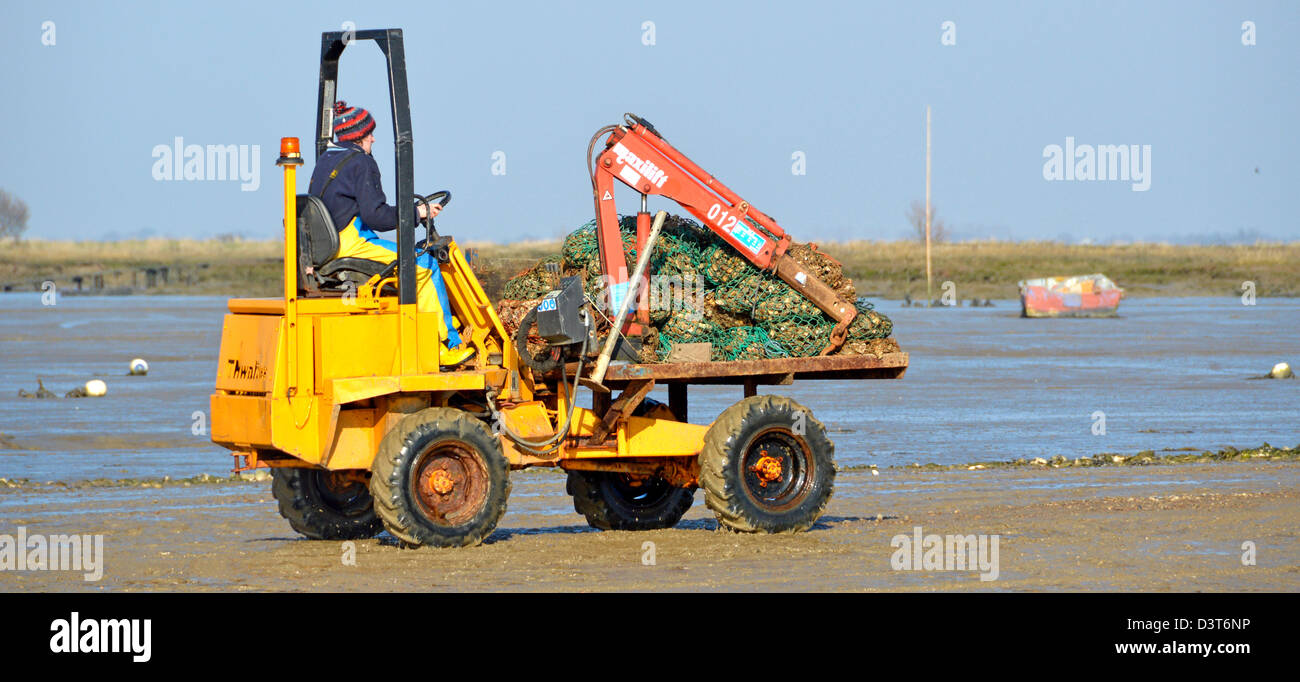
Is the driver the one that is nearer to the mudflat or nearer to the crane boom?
the crane boom

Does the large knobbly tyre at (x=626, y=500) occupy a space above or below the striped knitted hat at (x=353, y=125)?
below

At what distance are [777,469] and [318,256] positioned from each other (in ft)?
11.7

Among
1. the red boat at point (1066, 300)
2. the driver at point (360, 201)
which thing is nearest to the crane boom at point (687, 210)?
the driver at point (360, 201)

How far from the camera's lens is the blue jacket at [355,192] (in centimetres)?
1080

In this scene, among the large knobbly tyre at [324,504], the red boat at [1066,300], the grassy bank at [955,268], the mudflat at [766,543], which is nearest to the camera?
the mudflat at [766,543]

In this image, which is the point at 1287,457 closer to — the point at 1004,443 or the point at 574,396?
the point at 1004,443

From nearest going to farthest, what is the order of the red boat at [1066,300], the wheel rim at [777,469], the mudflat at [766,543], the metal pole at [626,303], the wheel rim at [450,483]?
the mudflat at [766,543]
the wheel rim at [450,483]
the metal pole at [626,303]
the wheel rim at [777,469]
the red boat at [1066,300]

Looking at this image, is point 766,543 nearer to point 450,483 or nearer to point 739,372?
point 739,372

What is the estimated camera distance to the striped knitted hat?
1105 cm

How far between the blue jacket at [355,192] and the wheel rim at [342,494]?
203 centimetres

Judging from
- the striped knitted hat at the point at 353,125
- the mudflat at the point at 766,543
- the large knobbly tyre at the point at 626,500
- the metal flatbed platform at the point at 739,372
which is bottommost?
the mudflat at the point at 766,543

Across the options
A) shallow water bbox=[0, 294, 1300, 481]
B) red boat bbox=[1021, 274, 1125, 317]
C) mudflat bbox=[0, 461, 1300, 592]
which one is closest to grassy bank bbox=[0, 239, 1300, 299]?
red boat bbox=[1021, 274, 1125, 317]

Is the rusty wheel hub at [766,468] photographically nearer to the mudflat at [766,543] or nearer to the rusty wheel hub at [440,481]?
the mudflat at [766,543]

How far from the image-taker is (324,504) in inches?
472
